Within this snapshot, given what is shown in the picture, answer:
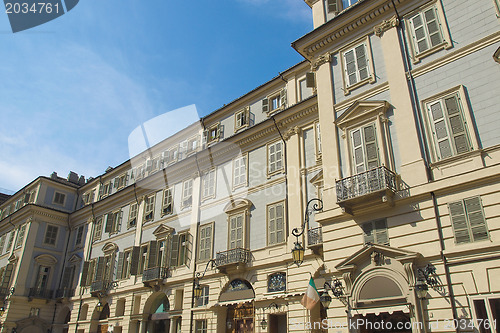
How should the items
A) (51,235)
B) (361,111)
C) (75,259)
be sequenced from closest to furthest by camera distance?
(361,111) < (75,259) < (51,235)

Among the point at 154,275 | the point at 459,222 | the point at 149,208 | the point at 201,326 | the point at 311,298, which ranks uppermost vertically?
the point at 149,208

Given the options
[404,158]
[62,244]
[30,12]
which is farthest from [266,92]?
[62,244]

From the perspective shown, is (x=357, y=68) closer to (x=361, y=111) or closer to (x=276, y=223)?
(x=361, y=111)

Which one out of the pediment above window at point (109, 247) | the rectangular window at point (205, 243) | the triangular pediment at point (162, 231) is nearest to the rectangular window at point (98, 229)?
→ the pediment above window at point (109, 247)

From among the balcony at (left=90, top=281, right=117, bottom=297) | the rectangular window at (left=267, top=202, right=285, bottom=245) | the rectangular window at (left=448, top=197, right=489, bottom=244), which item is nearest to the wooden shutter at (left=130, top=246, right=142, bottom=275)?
the balcony at (left=90, top=281, right=117, bottom=297)

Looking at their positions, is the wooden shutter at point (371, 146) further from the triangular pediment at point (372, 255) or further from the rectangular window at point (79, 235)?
the rectangular window at point (79, 235)

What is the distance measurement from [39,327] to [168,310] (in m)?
15.5

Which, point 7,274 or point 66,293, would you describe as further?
point 7,274

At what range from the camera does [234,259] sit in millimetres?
19500

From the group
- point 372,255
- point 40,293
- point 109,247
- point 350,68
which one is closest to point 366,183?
point 372,255

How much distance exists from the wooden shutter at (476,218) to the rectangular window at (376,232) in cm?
239

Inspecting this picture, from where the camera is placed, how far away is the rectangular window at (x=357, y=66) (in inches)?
591

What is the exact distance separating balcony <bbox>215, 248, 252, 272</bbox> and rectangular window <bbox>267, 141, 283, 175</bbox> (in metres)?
4.28

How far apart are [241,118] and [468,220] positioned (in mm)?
15280
